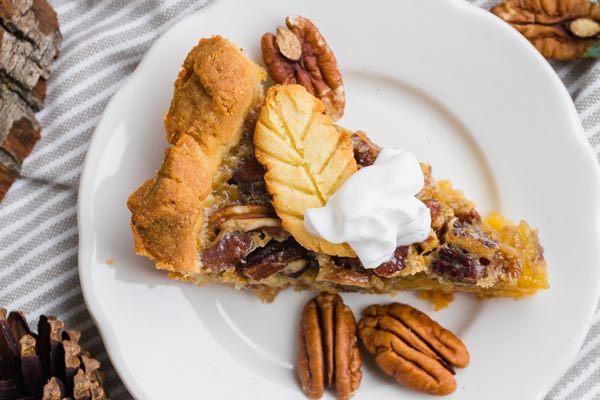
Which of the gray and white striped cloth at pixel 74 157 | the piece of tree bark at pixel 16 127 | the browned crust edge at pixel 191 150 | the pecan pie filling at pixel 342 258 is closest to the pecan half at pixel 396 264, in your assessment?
the pecan pie filling at pixel 342 258

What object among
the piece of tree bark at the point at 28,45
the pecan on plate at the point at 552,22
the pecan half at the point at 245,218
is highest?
the piece of tree bark at the point at 28,45

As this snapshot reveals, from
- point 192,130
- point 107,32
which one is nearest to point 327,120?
point 192,130

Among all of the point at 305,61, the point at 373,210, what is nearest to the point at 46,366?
the point at 373,210

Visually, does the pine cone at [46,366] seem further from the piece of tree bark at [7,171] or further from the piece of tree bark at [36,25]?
the piece of tree bark at [36,25]

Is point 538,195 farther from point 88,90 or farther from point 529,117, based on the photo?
point 88,90

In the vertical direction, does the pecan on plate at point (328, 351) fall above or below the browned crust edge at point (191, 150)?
below

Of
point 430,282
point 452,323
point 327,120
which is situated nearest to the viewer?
point 327,120

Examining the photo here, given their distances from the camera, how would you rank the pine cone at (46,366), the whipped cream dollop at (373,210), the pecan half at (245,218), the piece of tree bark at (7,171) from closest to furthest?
the whipped cream dollop at (373,210) → the pecan half at (245,218) → the pine cone at (46,366) → the piece of tree bark at (7,171)
